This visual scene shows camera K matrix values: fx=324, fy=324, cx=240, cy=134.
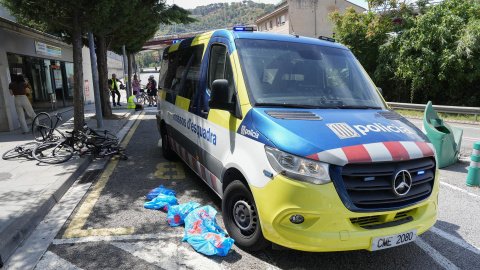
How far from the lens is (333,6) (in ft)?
163

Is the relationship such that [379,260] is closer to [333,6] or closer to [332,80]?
[332,80]

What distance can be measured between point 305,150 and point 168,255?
1780 millimetres

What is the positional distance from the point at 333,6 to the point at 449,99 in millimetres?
36147

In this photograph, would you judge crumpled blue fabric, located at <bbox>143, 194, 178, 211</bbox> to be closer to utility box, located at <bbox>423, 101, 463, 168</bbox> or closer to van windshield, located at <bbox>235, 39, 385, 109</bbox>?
van windshield, located at <bbox>235, 39, 385, 109</bbox>

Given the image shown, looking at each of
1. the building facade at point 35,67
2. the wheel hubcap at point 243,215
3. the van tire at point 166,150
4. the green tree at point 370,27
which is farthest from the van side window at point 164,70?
the green tree at point 370,27

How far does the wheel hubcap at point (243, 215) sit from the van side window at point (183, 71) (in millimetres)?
2002

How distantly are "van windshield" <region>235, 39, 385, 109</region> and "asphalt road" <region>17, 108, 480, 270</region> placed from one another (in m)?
1.56

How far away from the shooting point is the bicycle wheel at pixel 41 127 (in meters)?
7.95

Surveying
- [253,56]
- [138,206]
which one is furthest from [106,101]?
[253,56]

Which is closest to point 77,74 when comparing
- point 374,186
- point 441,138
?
point 374,186

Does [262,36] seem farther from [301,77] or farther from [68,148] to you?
[68,148]

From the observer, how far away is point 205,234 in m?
3.46

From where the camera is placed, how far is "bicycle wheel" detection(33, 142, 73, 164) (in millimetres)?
6430

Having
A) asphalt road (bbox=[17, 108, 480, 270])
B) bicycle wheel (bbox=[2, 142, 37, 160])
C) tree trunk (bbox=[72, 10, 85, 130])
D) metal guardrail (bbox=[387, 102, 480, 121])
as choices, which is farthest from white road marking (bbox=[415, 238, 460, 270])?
metal guardrail (bbox=[387, 102, 480, 121])
